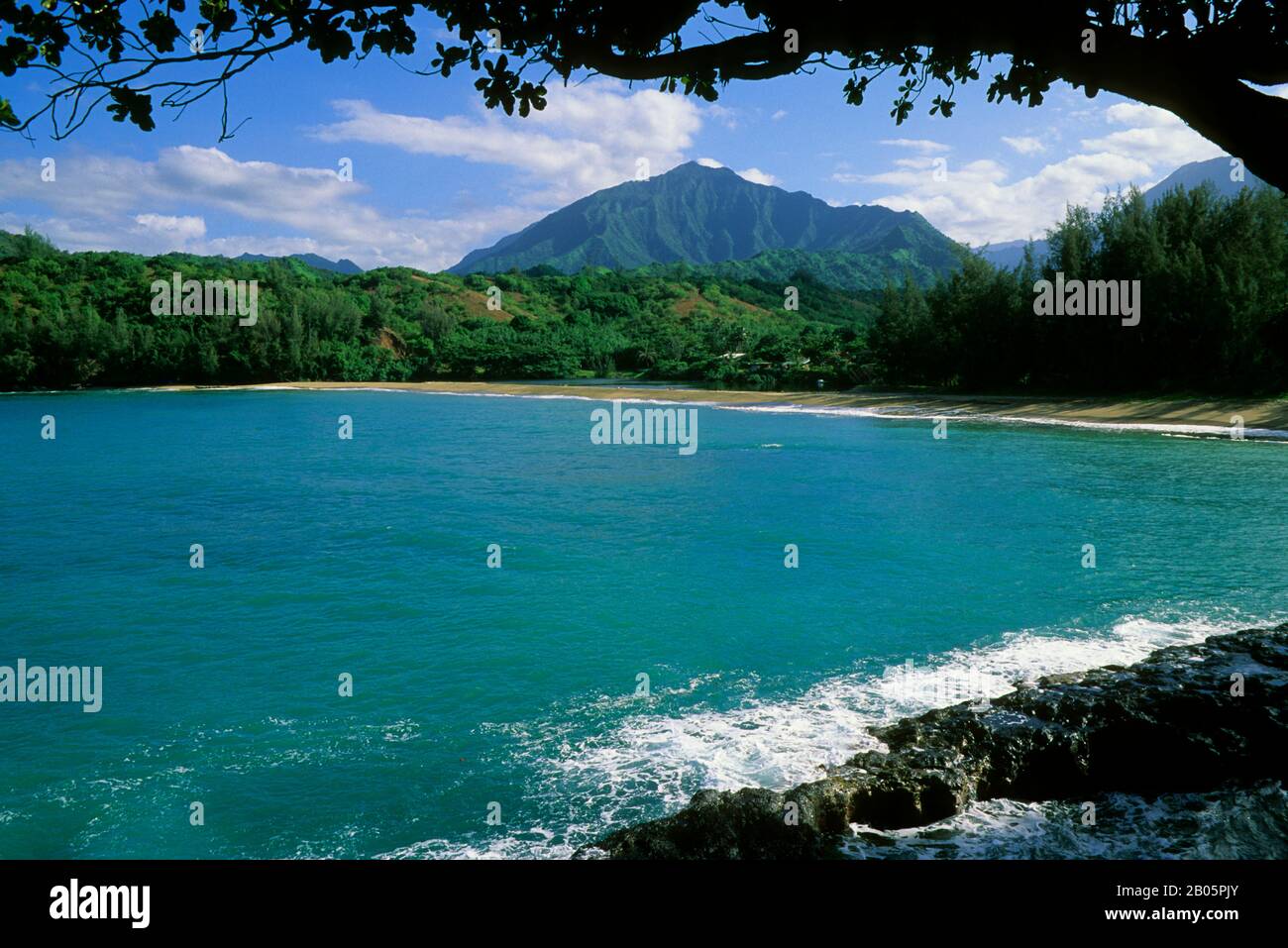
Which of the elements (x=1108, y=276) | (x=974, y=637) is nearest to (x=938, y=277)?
(x=1108, y=276)

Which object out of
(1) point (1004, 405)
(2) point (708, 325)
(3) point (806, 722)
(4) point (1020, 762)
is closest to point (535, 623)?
(3) point (806, 722)

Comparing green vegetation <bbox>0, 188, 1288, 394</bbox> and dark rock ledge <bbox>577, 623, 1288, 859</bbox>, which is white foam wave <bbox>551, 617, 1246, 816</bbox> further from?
green vegetation <bbox>0, 188, 1288, 394</bbox>

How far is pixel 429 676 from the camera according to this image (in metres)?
7.99

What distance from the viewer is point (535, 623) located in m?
9.52

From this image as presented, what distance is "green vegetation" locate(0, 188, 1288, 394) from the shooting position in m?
29.4

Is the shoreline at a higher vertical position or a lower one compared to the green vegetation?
lower

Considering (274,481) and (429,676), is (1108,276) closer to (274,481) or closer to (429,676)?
(274,481)

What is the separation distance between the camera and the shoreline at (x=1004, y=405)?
2681 centimetres

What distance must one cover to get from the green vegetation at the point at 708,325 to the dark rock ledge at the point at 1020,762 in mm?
2825

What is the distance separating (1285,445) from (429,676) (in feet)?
81.0

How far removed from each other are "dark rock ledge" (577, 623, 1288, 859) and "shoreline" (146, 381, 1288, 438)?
78.1ft

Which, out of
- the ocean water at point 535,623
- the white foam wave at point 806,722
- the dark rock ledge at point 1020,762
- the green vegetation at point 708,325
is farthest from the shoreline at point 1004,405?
the dark rock ledge at point 1020,762

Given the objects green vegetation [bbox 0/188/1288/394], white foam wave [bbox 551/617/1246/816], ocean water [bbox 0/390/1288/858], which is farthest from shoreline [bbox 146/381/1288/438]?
white foam wave [bbox 551/617/1246/816]

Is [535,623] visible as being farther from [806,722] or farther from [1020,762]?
[1020,762]
